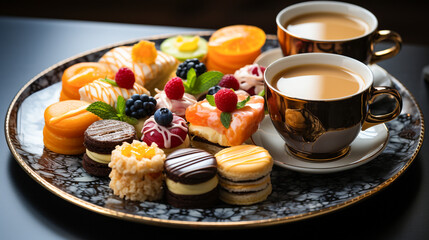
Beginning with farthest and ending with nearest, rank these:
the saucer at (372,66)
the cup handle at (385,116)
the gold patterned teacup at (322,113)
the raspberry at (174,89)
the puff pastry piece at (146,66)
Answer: the saucer at (372,66) < the puff pastry piece at (146,66) < the raspberry at (174,89) < the cup handle at (385,116) < the gold patterned teacup at (322,113)

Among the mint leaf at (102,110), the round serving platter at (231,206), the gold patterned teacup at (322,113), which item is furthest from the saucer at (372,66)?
the mint leaf at (102,110)

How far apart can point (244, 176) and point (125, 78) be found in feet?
2.13

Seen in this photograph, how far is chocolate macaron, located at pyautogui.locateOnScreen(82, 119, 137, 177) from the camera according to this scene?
1.71 metres

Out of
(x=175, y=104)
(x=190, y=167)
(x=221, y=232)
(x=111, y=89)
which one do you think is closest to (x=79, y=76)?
(x=111, y=89)

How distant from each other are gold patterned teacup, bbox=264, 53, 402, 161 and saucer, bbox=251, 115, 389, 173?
31 mm

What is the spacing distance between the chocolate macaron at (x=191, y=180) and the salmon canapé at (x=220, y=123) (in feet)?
0.62

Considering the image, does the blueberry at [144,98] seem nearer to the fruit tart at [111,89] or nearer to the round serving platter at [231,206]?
the fruit tart at [111,89]

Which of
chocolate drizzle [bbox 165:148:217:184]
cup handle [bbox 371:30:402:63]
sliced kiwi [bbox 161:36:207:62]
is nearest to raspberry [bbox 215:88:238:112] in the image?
chocolate drizzle [bbox 165:148:217:184]

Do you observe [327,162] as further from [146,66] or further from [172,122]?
[146,66]

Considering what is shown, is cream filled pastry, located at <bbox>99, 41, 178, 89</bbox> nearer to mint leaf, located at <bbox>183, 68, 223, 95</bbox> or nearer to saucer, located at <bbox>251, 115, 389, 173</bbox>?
mint leaf, located at <bbox>183, 68, 223, 95</bbox>

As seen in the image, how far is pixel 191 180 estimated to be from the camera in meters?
1.55

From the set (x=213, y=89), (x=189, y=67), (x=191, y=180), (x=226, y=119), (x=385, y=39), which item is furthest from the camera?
(x=385, y=39)

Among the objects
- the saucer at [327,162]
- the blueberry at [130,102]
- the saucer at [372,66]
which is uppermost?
the blueberry at [130,102]

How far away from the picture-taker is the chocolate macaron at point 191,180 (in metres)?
1.55
